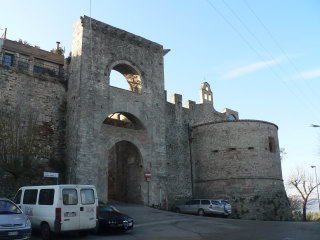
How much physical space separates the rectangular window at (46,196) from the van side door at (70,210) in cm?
41

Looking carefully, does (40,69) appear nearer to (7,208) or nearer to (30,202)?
(30,202)

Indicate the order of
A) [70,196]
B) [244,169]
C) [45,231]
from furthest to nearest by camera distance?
1. [244,169]
2. [70,196]
3. [45,231]

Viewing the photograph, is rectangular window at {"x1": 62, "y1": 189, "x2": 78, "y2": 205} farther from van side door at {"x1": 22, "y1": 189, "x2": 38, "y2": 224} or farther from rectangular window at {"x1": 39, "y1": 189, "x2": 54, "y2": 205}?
van side door at {"x1": 22, "y1": 189, "x2": 38, "y2": 224}

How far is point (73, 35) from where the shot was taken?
20.8 meters

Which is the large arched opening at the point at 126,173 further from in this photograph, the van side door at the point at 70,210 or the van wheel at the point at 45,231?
the van wheel at the point at 45,231

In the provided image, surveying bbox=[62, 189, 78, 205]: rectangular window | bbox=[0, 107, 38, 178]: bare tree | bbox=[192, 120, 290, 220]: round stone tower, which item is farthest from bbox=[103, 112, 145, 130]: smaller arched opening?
bbox=[62, 189, 78, 205]: rectangular window

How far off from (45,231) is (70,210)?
3.35 ft

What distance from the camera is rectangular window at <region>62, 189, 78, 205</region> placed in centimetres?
1027

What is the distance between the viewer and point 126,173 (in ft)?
74.9

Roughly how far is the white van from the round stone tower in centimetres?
1516

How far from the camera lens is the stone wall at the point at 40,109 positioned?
1738 centimetres

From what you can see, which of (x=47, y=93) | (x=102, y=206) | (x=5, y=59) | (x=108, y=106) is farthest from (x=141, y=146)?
(x=5, y=59)

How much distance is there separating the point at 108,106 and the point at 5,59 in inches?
325

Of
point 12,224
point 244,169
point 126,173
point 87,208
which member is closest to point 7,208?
point 12,224
